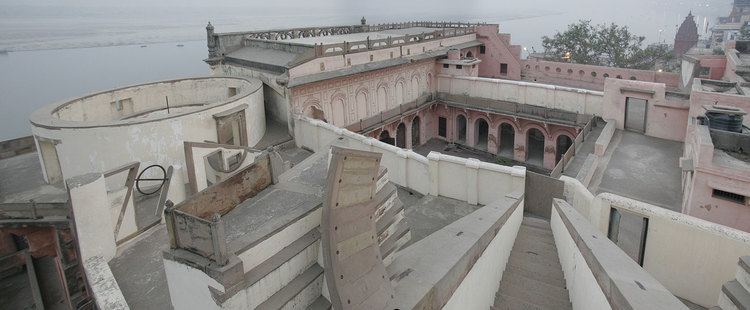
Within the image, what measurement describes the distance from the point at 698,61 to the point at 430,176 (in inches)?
816

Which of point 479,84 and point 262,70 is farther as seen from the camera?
point 479,84

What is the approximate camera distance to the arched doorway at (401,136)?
31.5 meters

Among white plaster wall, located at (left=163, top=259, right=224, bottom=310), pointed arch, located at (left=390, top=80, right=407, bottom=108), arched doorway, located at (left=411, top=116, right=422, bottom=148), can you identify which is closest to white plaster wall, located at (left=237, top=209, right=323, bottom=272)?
white plaster wall, located at (left=163, top=259, right=224, bottom=310)

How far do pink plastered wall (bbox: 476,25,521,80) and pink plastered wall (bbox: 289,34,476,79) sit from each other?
3461 millimetres

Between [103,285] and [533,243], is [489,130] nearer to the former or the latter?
[533,243]

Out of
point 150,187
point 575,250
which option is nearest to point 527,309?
point 575,250

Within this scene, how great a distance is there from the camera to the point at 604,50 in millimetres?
44906

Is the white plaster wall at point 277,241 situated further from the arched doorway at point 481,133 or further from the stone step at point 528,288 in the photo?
the arched doorway at point 481,133

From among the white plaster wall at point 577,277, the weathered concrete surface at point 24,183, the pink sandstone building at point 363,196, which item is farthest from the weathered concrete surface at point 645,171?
the weathered concrete surface at point 24,183

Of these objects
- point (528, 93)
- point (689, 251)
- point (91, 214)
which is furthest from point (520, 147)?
point (91, 214)

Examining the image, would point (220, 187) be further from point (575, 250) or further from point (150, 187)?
point (150, 187)

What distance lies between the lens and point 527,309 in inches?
303

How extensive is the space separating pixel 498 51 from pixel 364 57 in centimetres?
1567

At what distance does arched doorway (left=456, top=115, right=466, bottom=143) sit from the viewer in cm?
3343
